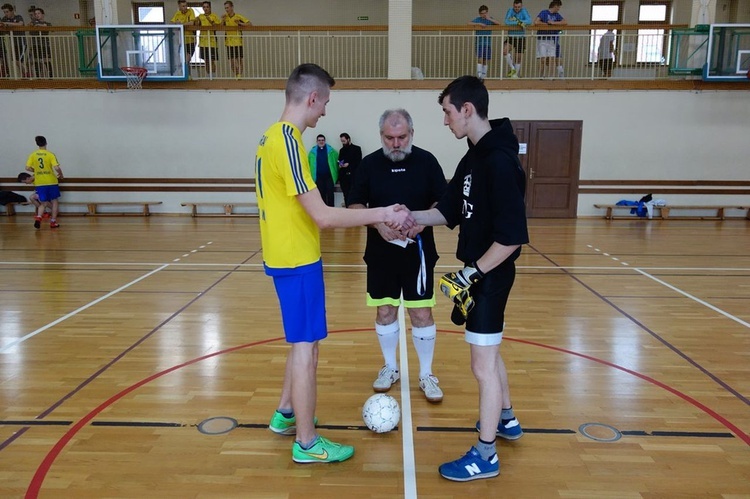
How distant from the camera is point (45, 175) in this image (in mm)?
13719

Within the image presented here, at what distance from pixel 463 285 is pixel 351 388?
6.00 feet

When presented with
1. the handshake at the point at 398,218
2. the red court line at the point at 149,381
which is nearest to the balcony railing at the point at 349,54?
the red court line at the point at 149,381

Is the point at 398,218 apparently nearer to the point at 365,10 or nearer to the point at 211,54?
the point at 211,54

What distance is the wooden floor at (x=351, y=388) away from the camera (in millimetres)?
3232

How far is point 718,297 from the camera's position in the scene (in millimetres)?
7297

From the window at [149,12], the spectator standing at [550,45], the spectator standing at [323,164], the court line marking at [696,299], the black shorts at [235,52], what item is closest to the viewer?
the court line marking at [696,299]

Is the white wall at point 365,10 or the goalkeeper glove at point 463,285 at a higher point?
the white wall at point 365,10

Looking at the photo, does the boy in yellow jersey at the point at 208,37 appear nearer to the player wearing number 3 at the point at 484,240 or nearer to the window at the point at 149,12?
the window at the point at 149,12

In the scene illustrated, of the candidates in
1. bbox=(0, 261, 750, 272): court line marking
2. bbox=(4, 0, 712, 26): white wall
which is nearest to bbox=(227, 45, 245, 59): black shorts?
bbox=(4, 0, 712, 26): white wall

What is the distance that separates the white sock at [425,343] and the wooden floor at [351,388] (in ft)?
0.77

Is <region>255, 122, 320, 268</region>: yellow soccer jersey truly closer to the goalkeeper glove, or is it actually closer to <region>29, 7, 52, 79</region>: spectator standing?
the goalkeeper glove

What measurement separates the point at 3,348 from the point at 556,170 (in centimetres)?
1405

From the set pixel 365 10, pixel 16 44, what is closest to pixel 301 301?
→ pixel 365 10

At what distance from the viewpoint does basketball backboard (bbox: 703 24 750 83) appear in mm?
14406
